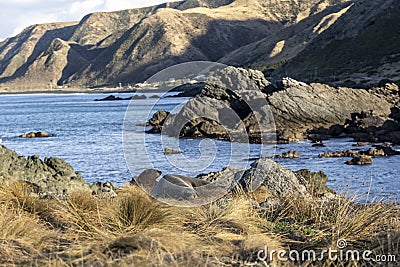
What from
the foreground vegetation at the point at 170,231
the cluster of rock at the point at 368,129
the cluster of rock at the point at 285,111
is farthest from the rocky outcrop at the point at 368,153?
the foreground vegetation at the point at 170,231

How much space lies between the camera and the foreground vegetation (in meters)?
5.83

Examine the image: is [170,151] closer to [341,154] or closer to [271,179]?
[341,154]

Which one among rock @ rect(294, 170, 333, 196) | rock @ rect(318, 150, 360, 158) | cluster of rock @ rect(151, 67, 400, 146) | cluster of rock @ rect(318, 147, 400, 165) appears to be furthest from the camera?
cluster of rock @ rect(151, 67, 400, 146)

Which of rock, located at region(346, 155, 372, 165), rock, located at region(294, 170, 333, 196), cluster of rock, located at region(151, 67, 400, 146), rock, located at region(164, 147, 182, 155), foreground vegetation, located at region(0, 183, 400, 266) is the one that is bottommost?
cluster of rock, located at region(151, 67, 400, 146)

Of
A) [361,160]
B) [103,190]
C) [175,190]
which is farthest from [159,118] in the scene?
[175,190]

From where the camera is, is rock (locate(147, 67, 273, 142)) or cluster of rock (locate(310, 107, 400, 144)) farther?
rock (locate(147, 67, 273, 142))

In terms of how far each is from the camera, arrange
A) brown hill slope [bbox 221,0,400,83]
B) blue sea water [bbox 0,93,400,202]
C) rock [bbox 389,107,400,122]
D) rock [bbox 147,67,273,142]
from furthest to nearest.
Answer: brown hill slope [bbox 221,0,400,83], rock [bbox 147,67,273,142], rock [bbox 389,107,400,122], blue sea water [bbox 0,93,400,202]

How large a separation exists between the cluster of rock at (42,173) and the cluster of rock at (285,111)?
20.4 meters

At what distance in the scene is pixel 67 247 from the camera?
6.39 m

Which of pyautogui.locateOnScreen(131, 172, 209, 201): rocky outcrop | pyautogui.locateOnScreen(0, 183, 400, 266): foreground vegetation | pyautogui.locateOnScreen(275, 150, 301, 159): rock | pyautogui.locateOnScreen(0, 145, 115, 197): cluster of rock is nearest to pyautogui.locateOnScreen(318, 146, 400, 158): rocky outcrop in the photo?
pyautogui.locateOnScreen(275, 150, 301, 159): rock

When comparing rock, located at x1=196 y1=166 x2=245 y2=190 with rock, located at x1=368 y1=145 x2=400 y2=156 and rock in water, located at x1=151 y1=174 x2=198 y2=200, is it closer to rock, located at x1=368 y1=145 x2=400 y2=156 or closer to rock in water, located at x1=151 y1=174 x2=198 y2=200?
rock in water, located at x1=151 y1=174 x2=198 y2=200

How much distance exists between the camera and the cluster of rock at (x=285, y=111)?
4006 cm

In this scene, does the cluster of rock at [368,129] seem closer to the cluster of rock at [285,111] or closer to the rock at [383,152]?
the cluster of rock at [285,111]

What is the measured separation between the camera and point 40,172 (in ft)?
59.2
